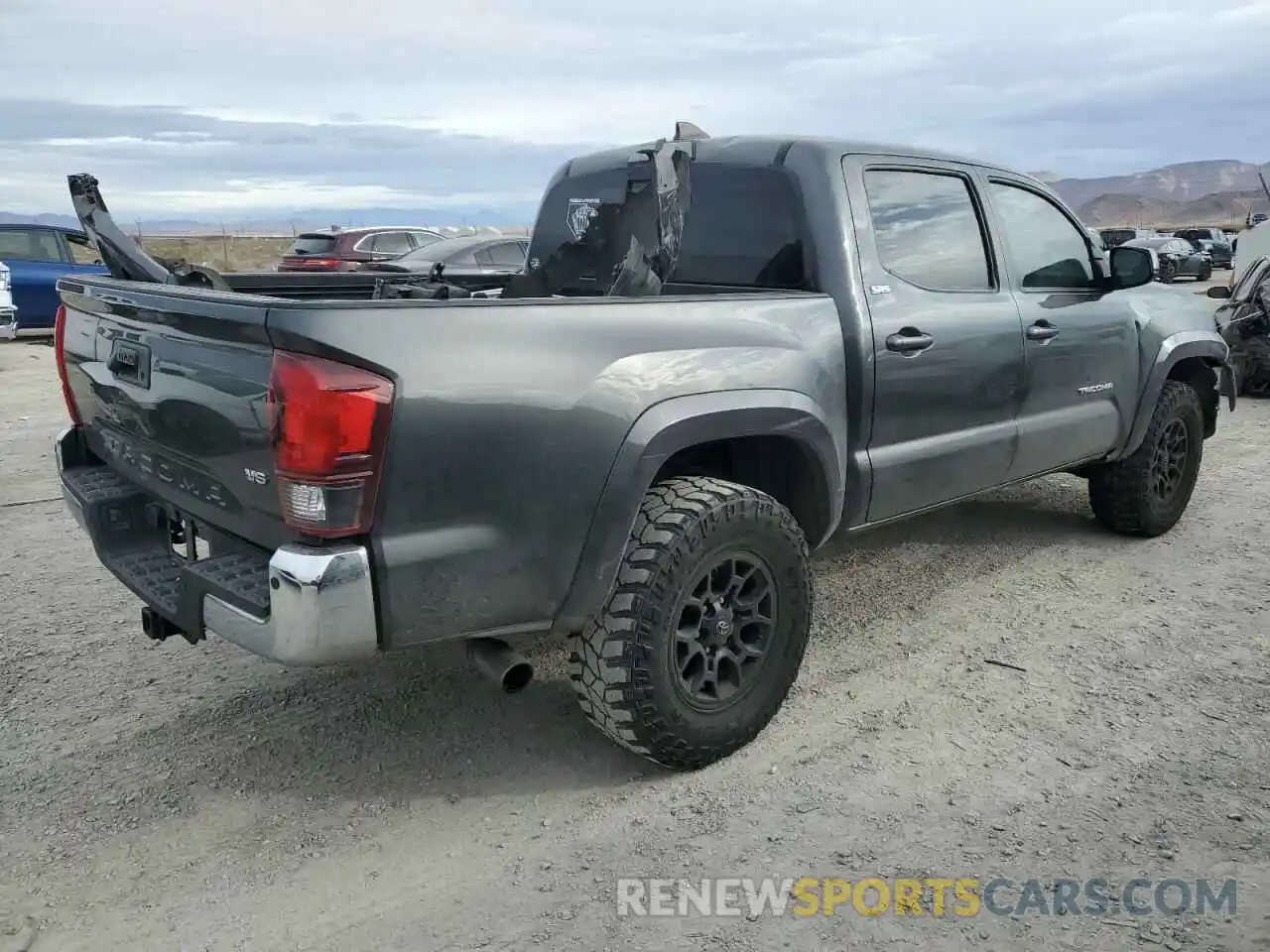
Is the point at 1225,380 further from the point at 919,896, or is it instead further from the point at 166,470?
the point at 166,470

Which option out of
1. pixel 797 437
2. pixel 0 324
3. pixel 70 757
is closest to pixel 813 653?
pixel 797 437

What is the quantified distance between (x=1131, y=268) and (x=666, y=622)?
3.14 meters

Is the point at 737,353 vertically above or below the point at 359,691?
above

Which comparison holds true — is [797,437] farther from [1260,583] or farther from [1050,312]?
[1260,583]

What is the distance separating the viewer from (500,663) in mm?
2840

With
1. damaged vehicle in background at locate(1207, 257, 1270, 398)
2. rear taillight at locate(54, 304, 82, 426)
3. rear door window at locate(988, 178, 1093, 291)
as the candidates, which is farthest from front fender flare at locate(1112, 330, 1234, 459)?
damaged vehicle in background at locate(1207, 257, 1270, 398)

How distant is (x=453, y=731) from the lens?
3.54m

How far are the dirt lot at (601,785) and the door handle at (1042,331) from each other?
1.18m

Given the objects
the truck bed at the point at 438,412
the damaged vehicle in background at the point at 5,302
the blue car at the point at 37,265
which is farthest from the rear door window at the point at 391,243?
the truck bed at the point at 438,412

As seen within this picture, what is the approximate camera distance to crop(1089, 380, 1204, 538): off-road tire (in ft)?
17.4

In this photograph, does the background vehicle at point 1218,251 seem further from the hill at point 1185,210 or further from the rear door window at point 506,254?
the hill at point 1185,210

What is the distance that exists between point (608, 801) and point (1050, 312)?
2.91 metres

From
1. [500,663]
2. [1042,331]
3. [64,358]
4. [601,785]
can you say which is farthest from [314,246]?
[500,663]

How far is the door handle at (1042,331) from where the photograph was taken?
14.4 ft
